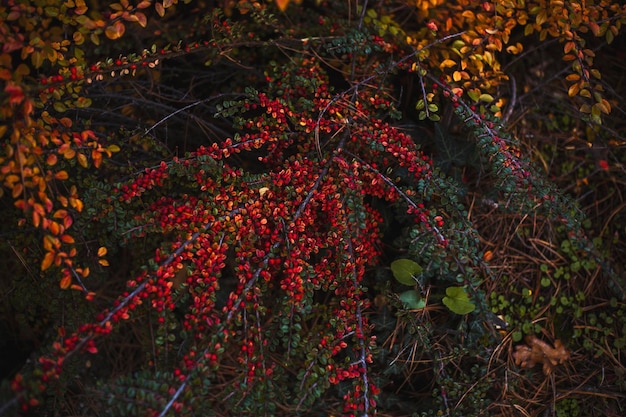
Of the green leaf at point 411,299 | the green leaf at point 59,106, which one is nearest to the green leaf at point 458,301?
the green leaf at point 411,299

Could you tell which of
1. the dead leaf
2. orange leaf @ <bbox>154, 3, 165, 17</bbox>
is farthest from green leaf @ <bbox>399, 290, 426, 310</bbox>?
orange leaf @ <bbox>154, 3, 165, 17</bbox>

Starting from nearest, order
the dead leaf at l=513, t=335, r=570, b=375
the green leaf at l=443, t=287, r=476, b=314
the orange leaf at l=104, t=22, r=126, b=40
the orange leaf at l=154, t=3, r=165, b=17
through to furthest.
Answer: the orange leaf at l=104, t=22, r=126, b=40, the orange leaf at l=154, t=3, r=165, b=17, the green leaf at l=443, t=287, r=476, b=314, the dead leaf at l=513, t=335, r=570, b=375

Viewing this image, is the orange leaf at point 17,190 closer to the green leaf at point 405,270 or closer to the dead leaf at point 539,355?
the green leaf at point 405,270

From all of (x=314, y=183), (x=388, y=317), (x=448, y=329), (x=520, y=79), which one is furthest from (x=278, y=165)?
(x=520, y=79)

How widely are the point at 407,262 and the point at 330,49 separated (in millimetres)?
893

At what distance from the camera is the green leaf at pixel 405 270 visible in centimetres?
207

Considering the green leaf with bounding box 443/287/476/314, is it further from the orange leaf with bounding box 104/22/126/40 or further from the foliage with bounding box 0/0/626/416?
the orange leaf with bounding box 104/22/126/40

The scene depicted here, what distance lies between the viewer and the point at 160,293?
1.59 meters

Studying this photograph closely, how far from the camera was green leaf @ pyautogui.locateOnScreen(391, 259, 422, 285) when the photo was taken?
2.07 meters

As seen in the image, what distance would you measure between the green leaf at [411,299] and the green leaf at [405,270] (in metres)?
0.06

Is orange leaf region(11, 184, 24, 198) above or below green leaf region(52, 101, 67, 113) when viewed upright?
below

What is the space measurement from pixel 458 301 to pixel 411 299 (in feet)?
0.62

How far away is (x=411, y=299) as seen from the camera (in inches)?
84.5

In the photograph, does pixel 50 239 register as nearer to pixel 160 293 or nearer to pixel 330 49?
pixel 160 293
